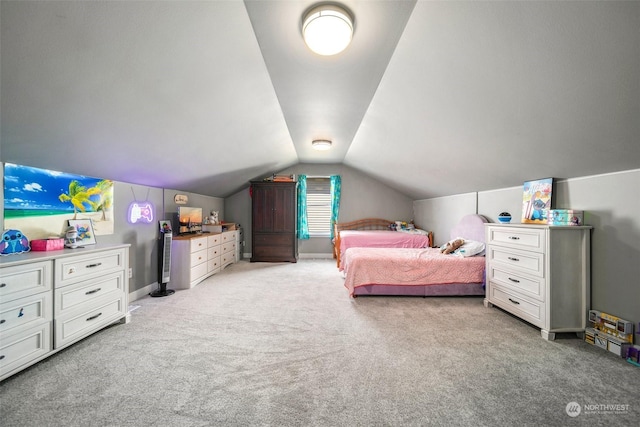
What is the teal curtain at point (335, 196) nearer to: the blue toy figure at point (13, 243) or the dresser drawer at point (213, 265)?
the dresser drawer at point (213, 265)

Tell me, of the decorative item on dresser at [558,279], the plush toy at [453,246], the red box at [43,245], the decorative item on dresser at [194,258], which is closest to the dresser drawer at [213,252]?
the decorative item on dresser at [194,258]

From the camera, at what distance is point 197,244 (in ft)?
13.4

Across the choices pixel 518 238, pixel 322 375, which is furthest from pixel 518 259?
pixel 322 375

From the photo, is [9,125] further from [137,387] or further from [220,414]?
[220,414]

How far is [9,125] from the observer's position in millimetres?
1646

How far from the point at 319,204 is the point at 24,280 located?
5448 millimetres

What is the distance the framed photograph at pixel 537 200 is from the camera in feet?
8.82

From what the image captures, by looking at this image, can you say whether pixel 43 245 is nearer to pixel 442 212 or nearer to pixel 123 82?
pixel 123 82

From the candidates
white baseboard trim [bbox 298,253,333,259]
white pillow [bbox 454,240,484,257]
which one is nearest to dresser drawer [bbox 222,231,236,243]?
white baseboard trim [bbox 298,253,333,259]

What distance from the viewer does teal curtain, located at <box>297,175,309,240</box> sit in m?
6.44

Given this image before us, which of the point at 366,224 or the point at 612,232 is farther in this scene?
the point at 366,224

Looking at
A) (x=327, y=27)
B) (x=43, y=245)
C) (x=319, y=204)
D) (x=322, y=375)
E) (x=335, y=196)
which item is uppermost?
(x=327, y=27)

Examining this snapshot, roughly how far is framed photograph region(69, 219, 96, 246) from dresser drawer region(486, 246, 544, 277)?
4.68m

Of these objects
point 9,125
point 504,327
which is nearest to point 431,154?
Answer: point 504,327
